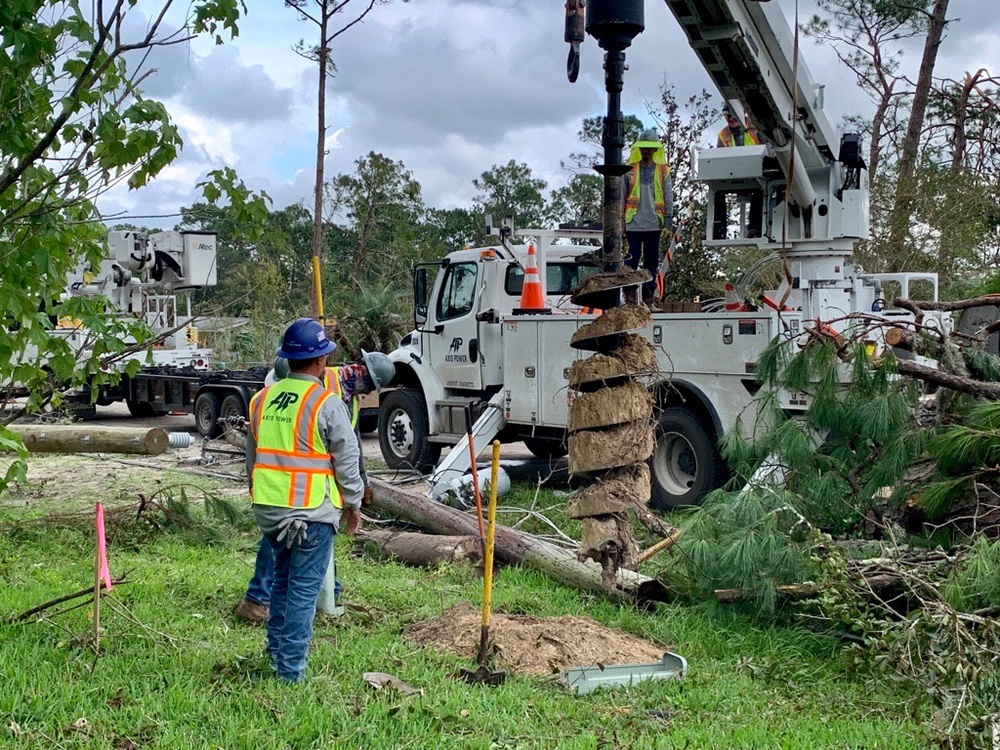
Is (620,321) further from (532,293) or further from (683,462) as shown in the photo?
(532,293)

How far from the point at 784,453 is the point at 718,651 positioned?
160 centimetres

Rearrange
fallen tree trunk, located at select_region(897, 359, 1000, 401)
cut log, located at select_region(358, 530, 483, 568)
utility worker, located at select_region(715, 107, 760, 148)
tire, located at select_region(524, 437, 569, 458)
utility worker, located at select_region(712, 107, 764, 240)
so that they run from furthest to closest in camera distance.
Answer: tire, located at select_region(524, 437, 569, 458), utility worker, located at select_region(712, 107, 764, 240), utility worker, located at select_region(715, 107, 760, 148), cut log, located at select_region(358, 530, 483, 568), fallen tree trunk, located at select_region(897, 359, 1000, 401)

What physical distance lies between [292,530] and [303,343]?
892mm

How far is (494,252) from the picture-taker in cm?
1261

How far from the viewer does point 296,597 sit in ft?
17.0

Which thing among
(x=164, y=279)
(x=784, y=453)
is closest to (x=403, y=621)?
(x=784, y=453)

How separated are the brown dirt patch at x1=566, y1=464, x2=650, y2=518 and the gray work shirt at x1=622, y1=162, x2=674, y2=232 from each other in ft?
19.2

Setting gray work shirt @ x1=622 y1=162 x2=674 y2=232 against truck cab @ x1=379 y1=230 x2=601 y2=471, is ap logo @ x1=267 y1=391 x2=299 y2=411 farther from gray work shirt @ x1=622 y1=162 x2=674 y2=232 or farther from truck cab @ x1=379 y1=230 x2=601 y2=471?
truck cab @ x1=379 y1=230 x2=601 y2=471

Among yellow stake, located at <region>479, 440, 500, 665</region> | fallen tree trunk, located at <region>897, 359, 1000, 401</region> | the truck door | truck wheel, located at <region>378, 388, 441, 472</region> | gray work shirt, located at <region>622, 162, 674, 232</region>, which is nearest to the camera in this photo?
yellow stake, located at <region>479, 440, 500, 665</region>

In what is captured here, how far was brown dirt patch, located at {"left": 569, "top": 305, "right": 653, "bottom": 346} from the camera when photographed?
5.00m

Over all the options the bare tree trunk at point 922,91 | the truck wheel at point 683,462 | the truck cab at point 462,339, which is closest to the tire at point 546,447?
the truck cab at point 462,339

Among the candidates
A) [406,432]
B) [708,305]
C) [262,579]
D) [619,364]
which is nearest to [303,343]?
[619,364]

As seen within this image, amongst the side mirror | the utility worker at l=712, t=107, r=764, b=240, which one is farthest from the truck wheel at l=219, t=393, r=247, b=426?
the utility worker at l=712, t=107, r=764, b=240

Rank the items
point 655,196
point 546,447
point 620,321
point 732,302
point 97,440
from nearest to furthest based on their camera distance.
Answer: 1. point 620,321
2. point 97,440
3. point 732,302
4. point 655,196
5. point 546,447
